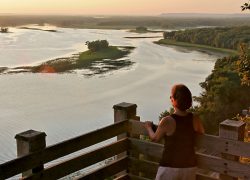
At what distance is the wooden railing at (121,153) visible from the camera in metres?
5.07

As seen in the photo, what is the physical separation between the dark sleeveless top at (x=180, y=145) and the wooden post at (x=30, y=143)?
154cm

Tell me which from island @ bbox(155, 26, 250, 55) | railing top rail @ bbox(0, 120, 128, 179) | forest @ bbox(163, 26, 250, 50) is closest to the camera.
A: railing top rail @ bbox(0, 120, 128, 179)

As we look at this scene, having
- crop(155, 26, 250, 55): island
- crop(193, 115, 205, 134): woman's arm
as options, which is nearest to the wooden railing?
crop(193, 115, 205, 134): woman's arm

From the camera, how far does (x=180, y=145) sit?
5035mm

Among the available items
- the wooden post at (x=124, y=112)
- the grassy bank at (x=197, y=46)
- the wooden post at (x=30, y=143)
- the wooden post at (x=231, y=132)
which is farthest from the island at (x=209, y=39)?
the wooden post at (x=30, y=143)

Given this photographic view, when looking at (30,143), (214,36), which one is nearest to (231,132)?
(30,143)

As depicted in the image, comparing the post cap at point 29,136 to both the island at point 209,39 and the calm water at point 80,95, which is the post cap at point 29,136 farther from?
the island at point 209,39

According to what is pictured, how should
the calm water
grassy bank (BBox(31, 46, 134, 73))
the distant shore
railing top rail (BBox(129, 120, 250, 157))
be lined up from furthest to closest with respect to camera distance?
1. grassy bank (BBox(31, 46, 134, 73))
2. the distant shore
3. the calm water
4. railing top rail (BBox(129, 120, 250, 157))

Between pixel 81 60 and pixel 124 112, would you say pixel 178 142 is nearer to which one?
pixel 124 112

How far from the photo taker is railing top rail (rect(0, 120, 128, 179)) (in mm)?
4715

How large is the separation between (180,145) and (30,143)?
182 centimetres

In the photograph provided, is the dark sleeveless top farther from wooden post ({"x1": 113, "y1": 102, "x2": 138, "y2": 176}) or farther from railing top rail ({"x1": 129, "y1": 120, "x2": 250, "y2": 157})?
wooden post ({"x1": 113, "y1": 102, "x2": 138, "y2": 176})

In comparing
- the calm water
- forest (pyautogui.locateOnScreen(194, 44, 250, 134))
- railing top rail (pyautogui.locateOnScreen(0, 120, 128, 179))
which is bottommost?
the calm water

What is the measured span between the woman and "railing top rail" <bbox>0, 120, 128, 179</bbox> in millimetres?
1146
